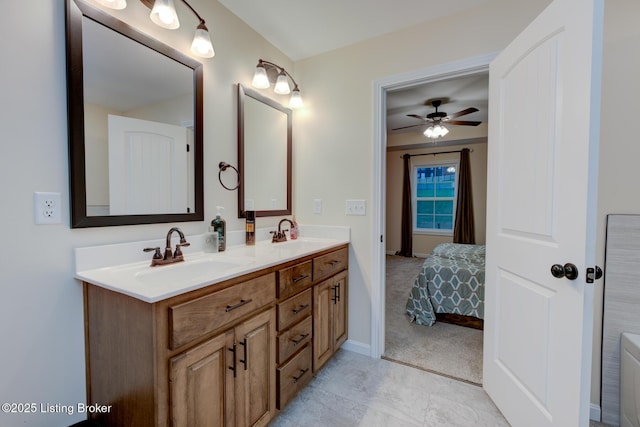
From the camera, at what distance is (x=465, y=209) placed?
518 centimetres

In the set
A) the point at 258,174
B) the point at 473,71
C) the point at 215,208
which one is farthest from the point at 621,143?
the point at 215,208

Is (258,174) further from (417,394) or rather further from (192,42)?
(417,394)

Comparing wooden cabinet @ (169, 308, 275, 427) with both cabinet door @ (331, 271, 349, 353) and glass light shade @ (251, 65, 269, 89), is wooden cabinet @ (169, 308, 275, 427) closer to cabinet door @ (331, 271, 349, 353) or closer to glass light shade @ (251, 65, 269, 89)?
cabinet door @ (331, 271, 349, 353)

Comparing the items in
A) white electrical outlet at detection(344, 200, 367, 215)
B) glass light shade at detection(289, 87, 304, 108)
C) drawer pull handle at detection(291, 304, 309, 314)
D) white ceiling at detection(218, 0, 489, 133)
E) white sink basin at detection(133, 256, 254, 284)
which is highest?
white ceiling at detection(218, 0, 489, 133)

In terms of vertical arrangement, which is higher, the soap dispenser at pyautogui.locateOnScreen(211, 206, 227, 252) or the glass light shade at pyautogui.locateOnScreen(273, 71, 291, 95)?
the glass light shade at pyautogui.locateOnScreen(273, 71, 291, 95)

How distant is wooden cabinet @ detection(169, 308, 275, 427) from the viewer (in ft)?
3.18

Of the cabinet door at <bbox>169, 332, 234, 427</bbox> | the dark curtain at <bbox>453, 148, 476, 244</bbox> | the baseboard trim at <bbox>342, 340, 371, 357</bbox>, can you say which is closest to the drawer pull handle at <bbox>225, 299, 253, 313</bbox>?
the cabinet door at <bbox>169, 332, 234, 427</bbox>

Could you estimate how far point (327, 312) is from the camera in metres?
1.88

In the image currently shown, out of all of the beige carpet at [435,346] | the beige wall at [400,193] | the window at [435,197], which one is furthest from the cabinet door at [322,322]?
the window at [435,197]

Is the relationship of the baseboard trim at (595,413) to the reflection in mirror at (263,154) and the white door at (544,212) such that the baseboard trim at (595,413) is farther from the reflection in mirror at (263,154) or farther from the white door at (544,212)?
the reflection in mirror at (263,154)

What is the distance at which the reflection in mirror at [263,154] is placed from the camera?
1930mm

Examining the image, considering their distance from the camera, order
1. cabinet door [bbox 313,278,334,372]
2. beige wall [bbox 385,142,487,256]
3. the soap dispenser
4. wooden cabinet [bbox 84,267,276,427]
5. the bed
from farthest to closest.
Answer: beige wall [bbox 385,142,487,256], the bed, cabinet door [bbox 313,278,334,372], the soap dispenser, wooden cabinet [bbox 84,267,276,427]

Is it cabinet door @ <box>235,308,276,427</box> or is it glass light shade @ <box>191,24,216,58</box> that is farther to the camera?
glass light shade @ <box>191,24,216,58</box>

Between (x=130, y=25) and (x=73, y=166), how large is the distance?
74cm
